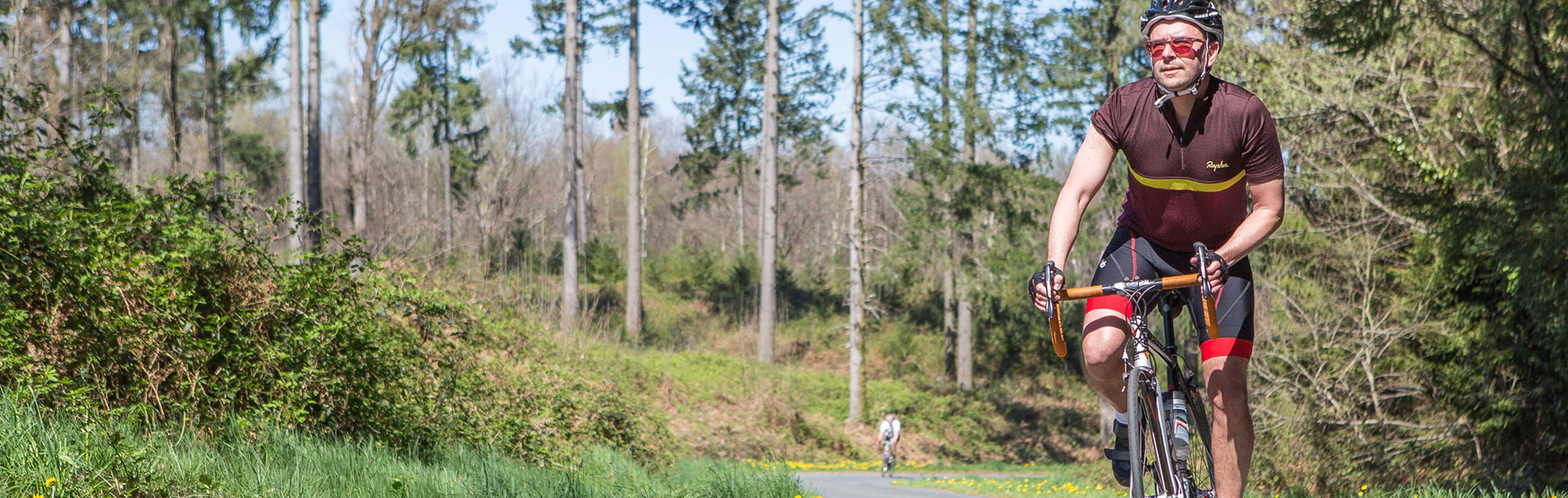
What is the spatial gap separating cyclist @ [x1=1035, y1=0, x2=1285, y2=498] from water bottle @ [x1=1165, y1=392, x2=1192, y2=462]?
171mm

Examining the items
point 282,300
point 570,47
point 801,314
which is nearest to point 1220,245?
point 282,300

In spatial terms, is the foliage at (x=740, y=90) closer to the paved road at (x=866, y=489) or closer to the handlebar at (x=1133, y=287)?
the paved road at (x=866, y=489)

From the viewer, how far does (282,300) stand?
305 inches

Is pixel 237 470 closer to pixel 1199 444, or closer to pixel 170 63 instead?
pixel 1199 444

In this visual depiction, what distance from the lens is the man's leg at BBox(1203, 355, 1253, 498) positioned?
4.18m

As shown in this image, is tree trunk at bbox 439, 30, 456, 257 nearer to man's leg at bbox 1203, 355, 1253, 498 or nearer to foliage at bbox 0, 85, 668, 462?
foliage at bbox 0, 85, 668, 462

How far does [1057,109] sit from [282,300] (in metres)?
23.8

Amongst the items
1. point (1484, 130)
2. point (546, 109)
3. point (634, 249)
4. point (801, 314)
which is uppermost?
point (546, 109)

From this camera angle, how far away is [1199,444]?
174 inches

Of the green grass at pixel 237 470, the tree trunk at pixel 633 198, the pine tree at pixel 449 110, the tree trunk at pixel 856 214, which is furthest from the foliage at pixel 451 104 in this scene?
the green grass at pixel 237 470

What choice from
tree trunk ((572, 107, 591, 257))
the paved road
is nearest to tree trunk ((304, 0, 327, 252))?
tree trunk ((572, 107, 591, 257))

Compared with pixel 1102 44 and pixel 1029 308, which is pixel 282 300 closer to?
pixel 1102 44

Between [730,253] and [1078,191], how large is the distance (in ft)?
140

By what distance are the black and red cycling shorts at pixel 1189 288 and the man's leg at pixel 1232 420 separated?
2.0 inches
